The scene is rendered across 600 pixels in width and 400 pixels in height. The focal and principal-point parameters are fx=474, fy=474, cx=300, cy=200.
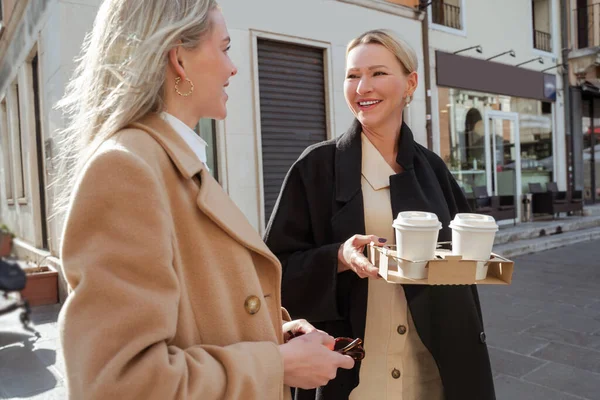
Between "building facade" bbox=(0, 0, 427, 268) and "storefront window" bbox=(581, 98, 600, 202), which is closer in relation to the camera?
"building facade" bbox=(0, 0, 427, 268)

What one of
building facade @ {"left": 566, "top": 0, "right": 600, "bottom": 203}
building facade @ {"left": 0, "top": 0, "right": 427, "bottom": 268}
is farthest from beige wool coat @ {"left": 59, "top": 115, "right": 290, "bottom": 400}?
building facade @ {"left": 566, "top": 0, "right": 600, "bottom": 203}

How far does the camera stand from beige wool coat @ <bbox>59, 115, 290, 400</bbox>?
0.81m

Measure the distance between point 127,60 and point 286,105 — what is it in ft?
22.2

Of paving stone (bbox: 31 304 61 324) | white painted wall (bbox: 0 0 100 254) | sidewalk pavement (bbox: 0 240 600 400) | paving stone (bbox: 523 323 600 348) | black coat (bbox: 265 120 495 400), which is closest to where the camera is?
paving stone (bbox: 31 304 61 324)

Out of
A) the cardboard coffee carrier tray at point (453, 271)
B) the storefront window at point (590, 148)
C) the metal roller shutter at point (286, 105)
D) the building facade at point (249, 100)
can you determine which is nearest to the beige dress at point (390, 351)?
the cardboard coffee carrier tray at point (453, 271)

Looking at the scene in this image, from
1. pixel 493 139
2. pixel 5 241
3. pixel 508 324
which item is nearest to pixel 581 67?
pixel 493 139

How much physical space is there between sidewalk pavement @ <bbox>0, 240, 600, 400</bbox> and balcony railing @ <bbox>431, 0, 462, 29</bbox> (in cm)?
635

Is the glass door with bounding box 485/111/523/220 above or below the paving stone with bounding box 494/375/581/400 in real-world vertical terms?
above

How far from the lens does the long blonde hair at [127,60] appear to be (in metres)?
1.01

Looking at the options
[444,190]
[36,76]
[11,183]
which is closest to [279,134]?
[36,76]

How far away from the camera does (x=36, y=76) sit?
23.1ft

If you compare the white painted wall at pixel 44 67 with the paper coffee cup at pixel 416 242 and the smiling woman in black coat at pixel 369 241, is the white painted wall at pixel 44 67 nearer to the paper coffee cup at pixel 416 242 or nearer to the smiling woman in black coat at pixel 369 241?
the smiling woman in black coat at pixel 369 241

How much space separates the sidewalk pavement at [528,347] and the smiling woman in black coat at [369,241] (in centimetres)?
97

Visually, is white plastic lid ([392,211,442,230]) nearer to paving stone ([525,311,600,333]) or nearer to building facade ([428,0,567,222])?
paving stone ([525,311,600,333])
